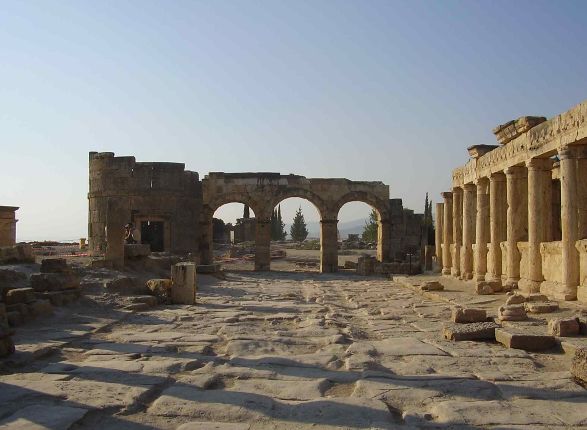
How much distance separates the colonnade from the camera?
11.0 meters

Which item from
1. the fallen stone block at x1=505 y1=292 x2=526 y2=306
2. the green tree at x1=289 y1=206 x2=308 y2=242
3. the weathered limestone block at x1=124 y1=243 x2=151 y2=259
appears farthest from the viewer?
the green tree at x1=289 y1=206 x2=308 y2=242

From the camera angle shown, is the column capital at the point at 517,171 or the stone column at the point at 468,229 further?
the stone column at the point at 468,229

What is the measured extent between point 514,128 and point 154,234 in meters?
18.8

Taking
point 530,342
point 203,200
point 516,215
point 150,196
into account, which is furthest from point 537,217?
point 150,196

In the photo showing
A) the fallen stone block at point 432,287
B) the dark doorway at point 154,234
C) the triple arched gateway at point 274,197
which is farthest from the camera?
the dark doorway at point 154,234

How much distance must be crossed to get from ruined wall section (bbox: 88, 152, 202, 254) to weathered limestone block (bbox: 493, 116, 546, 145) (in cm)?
1623

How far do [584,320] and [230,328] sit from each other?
4811mm

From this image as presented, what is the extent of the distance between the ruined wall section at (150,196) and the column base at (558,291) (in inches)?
715

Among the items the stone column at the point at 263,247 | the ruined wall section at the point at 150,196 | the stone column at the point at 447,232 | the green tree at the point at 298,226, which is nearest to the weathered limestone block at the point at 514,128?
the stone column at the point at 447,232

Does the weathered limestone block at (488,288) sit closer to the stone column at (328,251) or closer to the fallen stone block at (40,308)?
the fallen stone block at (40,308)

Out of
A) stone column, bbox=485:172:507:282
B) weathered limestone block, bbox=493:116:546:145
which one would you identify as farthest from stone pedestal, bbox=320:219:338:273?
weathered limestone block, bbox=493:116:546:145

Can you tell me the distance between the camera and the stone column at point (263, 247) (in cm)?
2744

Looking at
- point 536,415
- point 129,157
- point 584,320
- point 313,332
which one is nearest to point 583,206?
point 584,320

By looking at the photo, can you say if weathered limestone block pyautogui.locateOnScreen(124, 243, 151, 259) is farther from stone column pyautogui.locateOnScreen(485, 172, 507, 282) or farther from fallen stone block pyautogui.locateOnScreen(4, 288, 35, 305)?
stone column pyautogui.locateOnScreen(485, 172, 507, 282)
